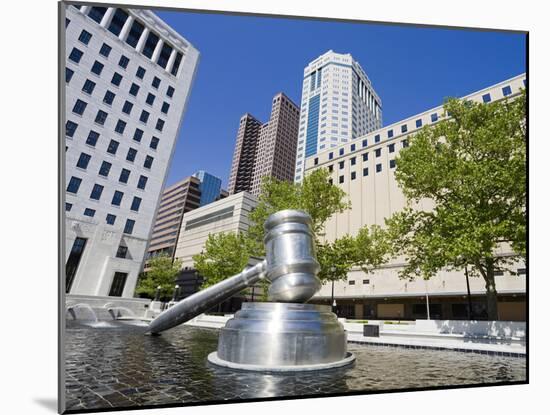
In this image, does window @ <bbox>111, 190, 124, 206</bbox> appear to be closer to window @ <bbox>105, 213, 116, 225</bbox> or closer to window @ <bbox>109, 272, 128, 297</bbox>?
window @ <bbox>105, 213, 116, 225</bbox>

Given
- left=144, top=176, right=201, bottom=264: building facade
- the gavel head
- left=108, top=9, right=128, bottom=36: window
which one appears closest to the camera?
the gavel head

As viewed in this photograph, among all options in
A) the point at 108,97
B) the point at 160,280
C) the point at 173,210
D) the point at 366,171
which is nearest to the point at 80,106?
the point at 108,97

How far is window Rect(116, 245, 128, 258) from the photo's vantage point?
19458mm

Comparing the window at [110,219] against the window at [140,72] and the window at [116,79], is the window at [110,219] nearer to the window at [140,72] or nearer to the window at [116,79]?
the window at [116,79]

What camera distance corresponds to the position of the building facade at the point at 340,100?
6606cm

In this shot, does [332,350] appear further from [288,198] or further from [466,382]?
[288,198]

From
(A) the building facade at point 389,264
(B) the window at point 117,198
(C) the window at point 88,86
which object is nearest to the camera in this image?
(C) the window at point 88,86

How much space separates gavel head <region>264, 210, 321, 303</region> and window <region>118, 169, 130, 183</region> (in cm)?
1801

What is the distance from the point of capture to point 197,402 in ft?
10.1

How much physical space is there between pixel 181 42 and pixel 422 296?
89.7 feet

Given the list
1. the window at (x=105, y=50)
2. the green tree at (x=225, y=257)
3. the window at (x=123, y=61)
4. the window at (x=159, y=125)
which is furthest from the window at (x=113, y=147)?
the green tree at (x=225, y=257)

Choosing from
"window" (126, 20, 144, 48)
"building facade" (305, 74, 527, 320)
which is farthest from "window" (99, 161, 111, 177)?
"building facade" (305, 74, 527, 320)

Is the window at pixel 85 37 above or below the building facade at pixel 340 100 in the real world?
below

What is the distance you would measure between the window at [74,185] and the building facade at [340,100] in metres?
50.6
